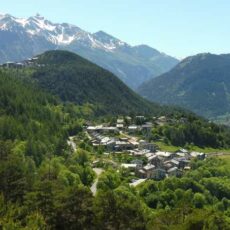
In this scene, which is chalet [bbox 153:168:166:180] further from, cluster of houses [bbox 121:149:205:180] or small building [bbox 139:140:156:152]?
small building [bbox 139:140:156:152]

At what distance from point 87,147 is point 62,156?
1024 inches

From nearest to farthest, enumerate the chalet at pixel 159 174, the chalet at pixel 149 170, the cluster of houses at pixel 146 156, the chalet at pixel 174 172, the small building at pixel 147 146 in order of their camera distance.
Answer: the chalet at pixel 149 170 → the chalet at pixel 159 174 → the cluster of houses at pixel 146 156 → the chalet at pixel 174 172 → the small building at pixel 147 146

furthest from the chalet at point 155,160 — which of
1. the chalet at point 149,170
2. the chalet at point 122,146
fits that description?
the chalet at point 122,146

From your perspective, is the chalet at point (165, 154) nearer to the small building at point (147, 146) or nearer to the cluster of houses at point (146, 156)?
the cluster of houses at point (146, 156)

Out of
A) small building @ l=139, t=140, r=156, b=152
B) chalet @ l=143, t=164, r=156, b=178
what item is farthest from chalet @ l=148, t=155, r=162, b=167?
small building @ l=139, t=140, r=156, b=152

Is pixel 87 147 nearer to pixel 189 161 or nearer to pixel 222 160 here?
pixel 189 161

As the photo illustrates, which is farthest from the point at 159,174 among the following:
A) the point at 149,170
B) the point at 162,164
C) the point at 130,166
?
the point at 162,164

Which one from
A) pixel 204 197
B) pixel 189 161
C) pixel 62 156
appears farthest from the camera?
pixel 189 161

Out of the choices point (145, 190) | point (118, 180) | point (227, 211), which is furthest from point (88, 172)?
point (227, 211)

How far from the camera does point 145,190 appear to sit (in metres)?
111

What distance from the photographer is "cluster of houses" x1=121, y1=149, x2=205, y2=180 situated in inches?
5433

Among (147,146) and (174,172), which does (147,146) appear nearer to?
(147,146)

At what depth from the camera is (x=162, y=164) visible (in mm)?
150375

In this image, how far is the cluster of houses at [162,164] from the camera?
138 metres
